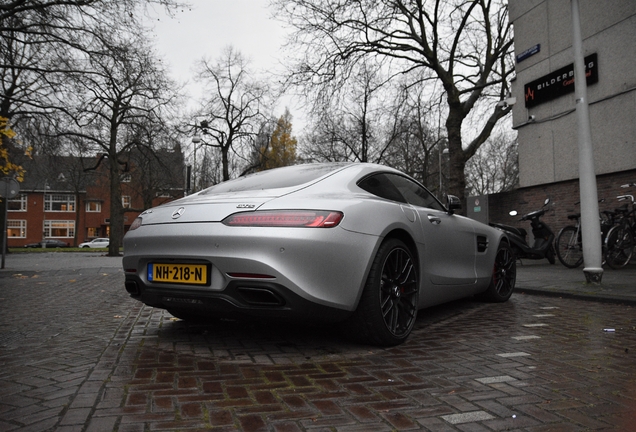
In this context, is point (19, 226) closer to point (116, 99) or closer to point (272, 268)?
point (116, 99)

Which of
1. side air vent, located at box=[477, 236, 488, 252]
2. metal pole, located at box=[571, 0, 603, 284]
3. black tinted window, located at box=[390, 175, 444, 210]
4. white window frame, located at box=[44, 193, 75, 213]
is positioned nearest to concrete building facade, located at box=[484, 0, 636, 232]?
metal pole, located at box=[571, 0, 603, 284]

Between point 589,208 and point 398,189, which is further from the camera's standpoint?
point 589,208

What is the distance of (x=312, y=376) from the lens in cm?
286

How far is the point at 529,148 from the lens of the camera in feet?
43.5

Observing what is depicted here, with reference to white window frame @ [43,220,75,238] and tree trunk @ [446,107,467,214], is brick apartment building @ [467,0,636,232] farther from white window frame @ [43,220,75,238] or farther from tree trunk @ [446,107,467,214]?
white window frame @ [43,220,75,238]

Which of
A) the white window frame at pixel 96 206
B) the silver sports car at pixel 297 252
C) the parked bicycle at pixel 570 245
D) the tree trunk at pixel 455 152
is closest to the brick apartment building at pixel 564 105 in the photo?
the parked bicycle at pixel 570 245

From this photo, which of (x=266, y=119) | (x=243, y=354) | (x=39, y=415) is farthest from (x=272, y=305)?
(x=266, y=119)

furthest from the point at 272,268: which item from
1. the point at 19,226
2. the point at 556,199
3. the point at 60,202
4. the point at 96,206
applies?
the point at 19,226

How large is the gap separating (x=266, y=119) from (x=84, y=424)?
2949 cm

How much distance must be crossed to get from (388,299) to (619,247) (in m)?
7.38

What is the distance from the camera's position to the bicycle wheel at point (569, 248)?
9508 millimetres

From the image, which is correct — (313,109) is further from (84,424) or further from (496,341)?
(84,424)

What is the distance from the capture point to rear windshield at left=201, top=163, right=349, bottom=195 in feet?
12.1

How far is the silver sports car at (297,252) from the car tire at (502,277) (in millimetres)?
1833
